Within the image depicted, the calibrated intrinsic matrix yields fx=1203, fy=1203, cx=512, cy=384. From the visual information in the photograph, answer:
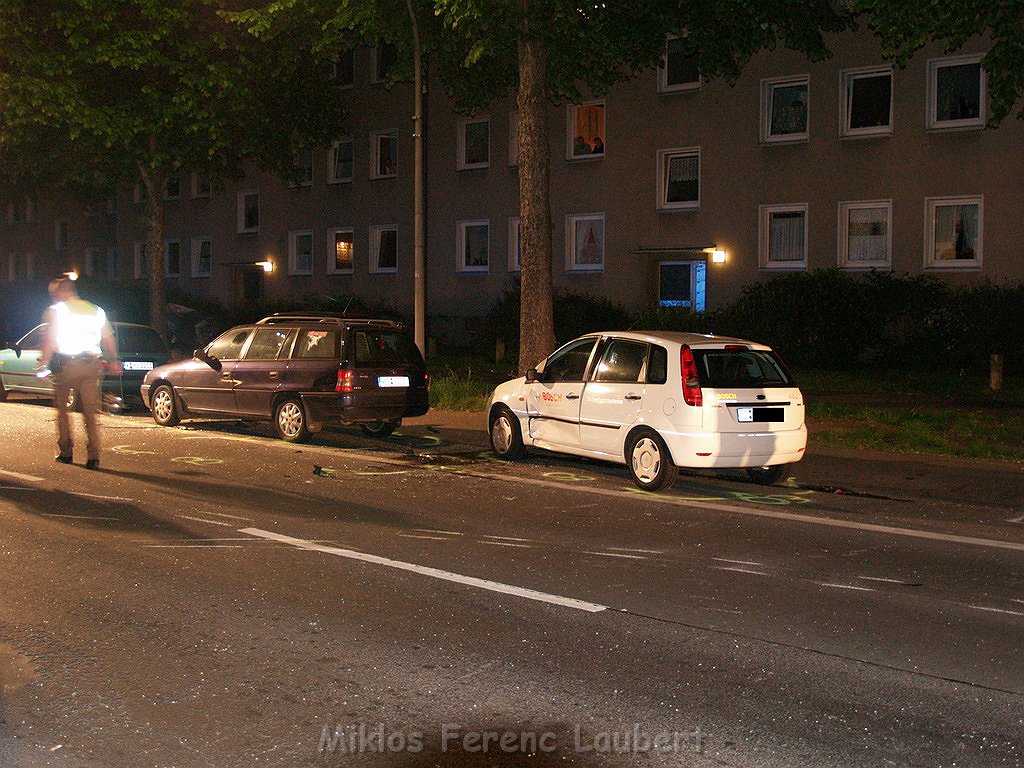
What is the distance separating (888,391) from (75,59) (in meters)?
18.9

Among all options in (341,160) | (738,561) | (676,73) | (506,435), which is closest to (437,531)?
(738,561)

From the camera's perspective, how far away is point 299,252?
42.7 meters

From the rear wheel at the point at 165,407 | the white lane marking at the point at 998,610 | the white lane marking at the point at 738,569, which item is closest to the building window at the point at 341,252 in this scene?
the rear wheel at the point at 165,407

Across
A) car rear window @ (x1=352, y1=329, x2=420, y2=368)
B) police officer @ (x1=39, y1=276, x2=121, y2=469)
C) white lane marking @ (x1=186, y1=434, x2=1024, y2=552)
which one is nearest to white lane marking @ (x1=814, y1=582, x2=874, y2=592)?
white lane marking @ (x1=186, y1=434, x2=1024, y2=552)

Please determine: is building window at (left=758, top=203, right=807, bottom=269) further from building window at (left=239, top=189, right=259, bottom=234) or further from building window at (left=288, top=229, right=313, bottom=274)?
building window at (left=239, top=189, right=259, bottom=234)

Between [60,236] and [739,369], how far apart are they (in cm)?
5171

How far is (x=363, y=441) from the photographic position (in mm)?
15672

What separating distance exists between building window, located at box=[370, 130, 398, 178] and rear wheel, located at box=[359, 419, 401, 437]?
23.8m

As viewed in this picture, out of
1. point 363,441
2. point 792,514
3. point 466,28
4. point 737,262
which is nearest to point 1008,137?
point 737,262

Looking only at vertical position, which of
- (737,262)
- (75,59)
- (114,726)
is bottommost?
(114,726)

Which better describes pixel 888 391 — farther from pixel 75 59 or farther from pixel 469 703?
pixel 75 59

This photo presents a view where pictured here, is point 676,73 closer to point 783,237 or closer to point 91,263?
point 783,237

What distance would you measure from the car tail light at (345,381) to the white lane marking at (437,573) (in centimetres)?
590

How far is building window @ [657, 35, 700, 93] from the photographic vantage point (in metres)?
31.4
